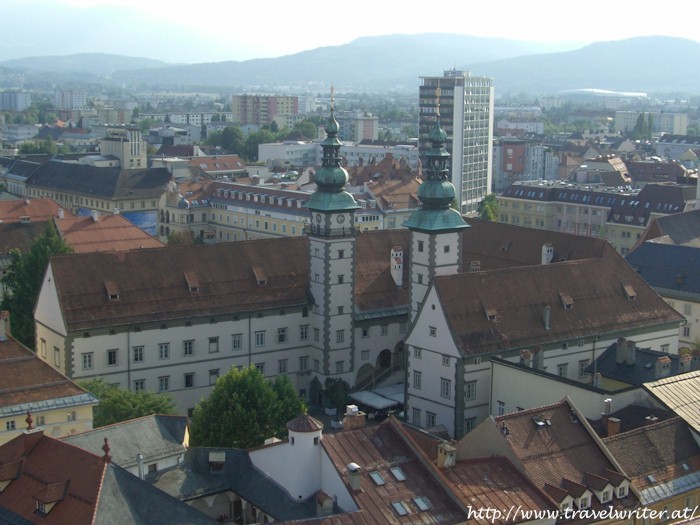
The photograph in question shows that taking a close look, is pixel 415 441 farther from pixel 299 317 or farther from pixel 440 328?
pixel 299 317

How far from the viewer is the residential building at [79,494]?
141 ft

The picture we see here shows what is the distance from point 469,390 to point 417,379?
3967mm

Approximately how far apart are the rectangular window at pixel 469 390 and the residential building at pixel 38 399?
20281 mm

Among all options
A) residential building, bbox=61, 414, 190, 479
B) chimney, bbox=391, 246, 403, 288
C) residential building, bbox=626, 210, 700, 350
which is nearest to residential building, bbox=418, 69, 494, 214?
residential building, bbox=626, 210, 700, 350

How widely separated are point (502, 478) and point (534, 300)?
23.4 metres

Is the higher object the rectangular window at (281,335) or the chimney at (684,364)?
the chimney at (684,364)

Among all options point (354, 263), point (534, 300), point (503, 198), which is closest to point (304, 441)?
point (534, 300)

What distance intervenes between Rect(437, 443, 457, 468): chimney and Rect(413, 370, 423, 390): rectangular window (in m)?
20.0

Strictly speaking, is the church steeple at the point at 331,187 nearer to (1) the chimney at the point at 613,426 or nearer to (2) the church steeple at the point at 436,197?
(2) the church steeple at the point at 436,197

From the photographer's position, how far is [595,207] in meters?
137

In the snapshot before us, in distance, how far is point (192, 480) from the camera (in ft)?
164

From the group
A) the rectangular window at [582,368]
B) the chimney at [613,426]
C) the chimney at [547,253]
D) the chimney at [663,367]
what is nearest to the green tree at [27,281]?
the rectangular window at [582,368]

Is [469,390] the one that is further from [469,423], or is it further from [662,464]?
[662,464]

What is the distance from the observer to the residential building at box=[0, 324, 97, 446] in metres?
56.8
